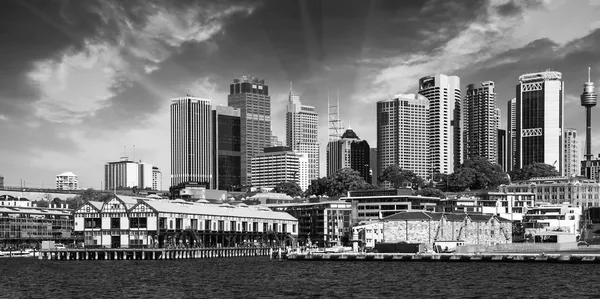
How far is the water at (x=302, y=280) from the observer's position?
318 feet

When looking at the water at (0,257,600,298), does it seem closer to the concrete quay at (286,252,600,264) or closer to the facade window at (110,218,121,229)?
the concrete quay at (286,252,600,264)

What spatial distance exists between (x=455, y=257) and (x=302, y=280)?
4768 centimetres

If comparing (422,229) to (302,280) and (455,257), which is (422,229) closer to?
(455,257)

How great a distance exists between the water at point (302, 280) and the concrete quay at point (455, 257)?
5438 millimetres

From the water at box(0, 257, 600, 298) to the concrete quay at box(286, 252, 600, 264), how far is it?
544 centimetres

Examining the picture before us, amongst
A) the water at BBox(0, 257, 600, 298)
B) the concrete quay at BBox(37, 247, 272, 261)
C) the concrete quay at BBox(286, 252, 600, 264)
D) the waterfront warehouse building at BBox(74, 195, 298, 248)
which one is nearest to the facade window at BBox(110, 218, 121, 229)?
the waterfront warehouse building at BBox(74, 195, 298, 248)

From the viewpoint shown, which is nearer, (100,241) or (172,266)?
(172,266)

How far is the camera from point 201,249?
183 meters

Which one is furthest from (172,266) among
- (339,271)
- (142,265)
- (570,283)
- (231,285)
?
(570,283)

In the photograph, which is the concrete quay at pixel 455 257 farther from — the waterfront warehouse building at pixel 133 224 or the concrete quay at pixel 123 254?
the waterfront warehouse building at pixel 133 224

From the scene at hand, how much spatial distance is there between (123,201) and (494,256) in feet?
250

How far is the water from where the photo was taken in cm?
9694

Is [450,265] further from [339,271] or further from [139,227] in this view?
[139,227]

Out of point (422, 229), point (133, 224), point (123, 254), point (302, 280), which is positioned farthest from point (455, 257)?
point (133, 224)
